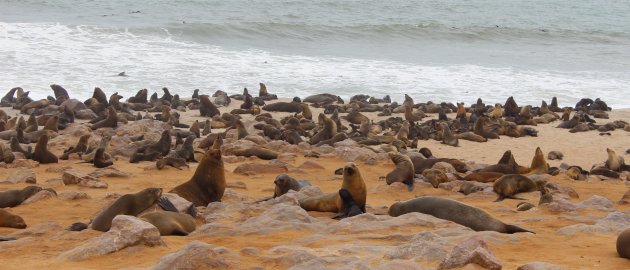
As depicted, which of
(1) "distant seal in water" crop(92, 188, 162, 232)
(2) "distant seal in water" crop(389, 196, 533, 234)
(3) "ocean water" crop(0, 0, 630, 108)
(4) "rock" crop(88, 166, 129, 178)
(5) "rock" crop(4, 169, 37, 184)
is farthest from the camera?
(3) "ocean water" crop(0, 0, 630, 108)

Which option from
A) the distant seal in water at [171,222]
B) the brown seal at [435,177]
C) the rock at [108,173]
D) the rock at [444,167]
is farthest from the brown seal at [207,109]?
the distant seal in water at [171,222]

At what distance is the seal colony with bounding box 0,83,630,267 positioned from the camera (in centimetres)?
734

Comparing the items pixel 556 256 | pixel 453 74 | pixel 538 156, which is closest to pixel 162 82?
pixel 453 74

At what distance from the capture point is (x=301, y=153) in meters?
12.1

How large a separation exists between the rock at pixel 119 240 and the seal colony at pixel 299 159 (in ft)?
1.84

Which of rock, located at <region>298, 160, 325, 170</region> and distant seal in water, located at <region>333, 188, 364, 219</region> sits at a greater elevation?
distant seal in water, located at <region>333, 188, 364, 219</region>

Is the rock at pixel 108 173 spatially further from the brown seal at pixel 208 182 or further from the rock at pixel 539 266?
the rock at pixel 539 266

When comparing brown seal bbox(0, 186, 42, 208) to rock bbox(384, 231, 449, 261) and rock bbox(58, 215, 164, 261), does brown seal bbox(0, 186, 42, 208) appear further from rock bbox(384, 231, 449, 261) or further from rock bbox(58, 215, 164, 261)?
rock bbox(384, 231, 449, 261)

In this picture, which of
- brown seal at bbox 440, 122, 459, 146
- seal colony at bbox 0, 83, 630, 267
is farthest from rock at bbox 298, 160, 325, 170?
brown seal at bbox 440, 122, 459, 146

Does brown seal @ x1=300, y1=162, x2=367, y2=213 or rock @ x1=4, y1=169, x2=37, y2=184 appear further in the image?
rock @ x1=4, y1=169, x2=37, y2=184

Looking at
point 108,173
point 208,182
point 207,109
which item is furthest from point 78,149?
point 207,109

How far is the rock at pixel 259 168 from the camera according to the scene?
10.4 meters

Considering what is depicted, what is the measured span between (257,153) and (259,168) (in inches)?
43.1

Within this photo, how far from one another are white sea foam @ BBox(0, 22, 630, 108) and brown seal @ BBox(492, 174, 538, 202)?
469 inches
